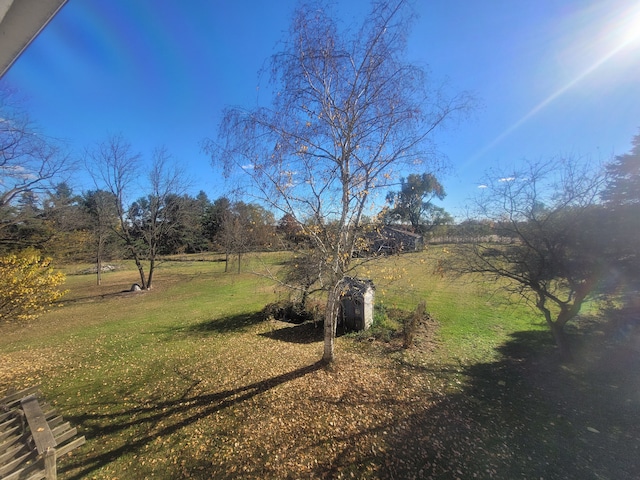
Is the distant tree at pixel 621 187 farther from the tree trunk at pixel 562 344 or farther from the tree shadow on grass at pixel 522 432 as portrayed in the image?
the tree shadow on grass at pixel 522 432

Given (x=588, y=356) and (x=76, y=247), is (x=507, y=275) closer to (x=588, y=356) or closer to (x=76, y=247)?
(x=588, y=356)

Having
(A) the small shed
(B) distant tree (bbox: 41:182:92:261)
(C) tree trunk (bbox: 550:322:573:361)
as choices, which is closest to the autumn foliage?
(B) distant tree (bbox: 41:182:92:261)

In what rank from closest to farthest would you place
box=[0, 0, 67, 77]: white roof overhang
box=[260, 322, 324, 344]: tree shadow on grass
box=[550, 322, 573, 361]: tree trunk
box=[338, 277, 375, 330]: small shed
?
box=[0, 0, 67, 77]: white roof overhang
box=[550, 322, 573, 361]: tree trunk
box=[260, 322, 324, 344]: tree shadow on grass
box=[338, 277, 375, 330]: small shed

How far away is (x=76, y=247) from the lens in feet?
42.5

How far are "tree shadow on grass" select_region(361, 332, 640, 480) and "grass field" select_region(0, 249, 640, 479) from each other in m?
0.03

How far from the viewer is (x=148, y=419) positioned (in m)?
4.52

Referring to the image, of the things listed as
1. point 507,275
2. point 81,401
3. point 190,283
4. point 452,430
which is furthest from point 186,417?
point 190,283

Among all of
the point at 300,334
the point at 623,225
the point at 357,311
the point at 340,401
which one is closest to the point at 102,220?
the point at 300,334

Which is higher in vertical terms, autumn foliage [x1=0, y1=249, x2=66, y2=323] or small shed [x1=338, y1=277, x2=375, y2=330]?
autumn foliage [x1=0, y1=249, x2=66, y2=323]

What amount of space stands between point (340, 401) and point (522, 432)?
10.5 ft

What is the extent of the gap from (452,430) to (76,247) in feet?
57.8

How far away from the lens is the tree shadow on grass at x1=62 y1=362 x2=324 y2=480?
11.9ft

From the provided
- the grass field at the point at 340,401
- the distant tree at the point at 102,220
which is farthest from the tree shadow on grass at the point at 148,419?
the distant tree at the point at 102,220

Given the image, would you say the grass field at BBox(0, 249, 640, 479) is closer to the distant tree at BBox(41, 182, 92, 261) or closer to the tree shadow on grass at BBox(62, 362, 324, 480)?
the tree shadow on grass at BBox(62, 362, 324, 480)
